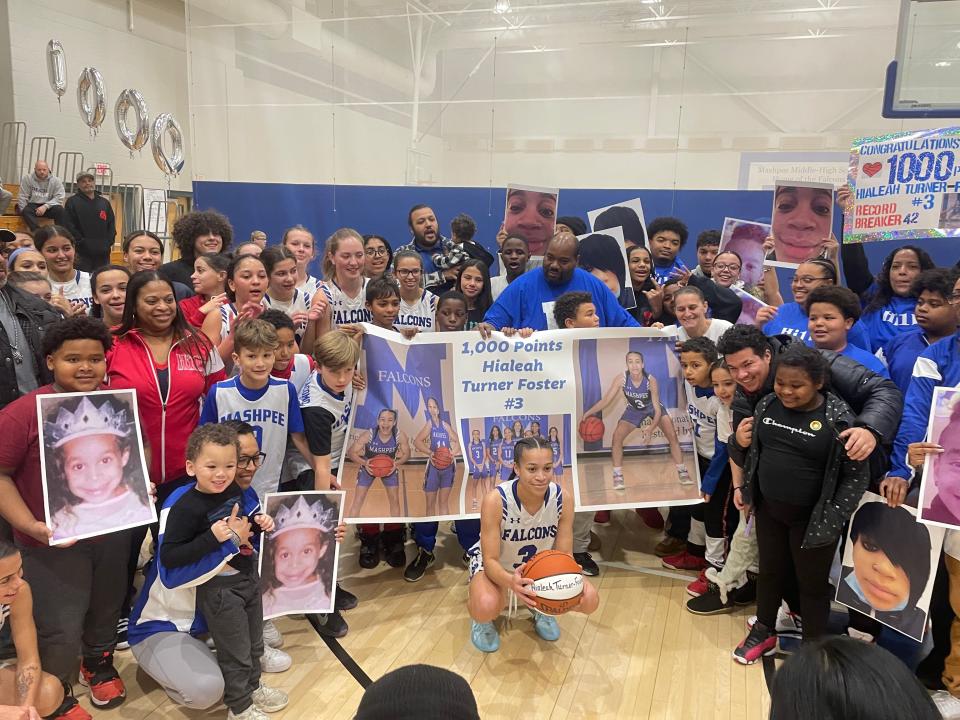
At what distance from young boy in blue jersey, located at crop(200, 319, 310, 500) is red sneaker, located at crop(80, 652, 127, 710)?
951 millimetres

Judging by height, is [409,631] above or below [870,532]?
below

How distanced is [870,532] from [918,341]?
3.45ft

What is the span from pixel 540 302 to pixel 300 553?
7.35 feet

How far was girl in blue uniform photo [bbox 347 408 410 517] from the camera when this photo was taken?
3.97m

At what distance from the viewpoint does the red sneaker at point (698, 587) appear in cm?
407

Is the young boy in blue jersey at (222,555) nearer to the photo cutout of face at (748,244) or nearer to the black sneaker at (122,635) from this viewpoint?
the black sneaker at (122,635)

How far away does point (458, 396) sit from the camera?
4.08m

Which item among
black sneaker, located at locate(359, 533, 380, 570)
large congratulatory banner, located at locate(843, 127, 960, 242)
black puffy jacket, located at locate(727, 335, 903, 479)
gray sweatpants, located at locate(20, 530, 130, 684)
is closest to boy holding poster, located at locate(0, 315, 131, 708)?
gray sweatpants, located at locate(20, 530, 130, 684)

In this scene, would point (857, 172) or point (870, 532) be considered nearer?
point (870, 532)

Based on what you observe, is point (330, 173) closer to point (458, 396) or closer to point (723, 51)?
point (723, 51)

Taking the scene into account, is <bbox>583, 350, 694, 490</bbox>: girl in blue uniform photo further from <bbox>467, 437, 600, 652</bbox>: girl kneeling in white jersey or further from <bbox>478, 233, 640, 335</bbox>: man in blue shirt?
<bbox>467, 437, 600, 652</bbox>: girl kneeling in white jersey

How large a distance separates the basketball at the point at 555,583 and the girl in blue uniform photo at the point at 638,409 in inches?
42.7

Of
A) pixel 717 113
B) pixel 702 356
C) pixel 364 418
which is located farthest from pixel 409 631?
pixel 717 113

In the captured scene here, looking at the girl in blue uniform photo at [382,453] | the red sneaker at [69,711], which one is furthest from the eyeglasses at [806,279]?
the red sneaker at [69,711]
